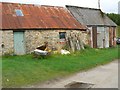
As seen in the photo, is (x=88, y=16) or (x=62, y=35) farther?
(x=88, y=16)

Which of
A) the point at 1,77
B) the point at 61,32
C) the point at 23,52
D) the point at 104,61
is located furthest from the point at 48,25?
the point at 1,77

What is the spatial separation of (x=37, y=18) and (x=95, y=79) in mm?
13011

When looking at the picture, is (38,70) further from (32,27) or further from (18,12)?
(18,12)

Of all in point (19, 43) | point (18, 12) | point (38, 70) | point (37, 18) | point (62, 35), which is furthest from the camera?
point (62, 35)

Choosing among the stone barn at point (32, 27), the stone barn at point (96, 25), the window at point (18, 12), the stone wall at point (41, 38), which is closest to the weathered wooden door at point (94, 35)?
the stone barn at point (96, 25)

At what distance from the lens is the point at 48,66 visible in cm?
1741

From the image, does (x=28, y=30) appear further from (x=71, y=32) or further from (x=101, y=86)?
(x=101, y=86)

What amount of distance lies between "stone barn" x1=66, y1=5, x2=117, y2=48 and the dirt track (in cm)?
1369

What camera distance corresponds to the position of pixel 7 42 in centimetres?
2222

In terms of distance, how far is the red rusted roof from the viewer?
23.5 m

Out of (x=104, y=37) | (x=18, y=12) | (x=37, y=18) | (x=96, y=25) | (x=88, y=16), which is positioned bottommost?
(x=104, y=37)

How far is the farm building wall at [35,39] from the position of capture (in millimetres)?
22141

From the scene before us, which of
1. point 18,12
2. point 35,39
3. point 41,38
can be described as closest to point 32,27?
point 35,39

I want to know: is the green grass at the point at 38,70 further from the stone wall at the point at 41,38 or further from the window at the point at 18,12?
the window at the point at 18,12
